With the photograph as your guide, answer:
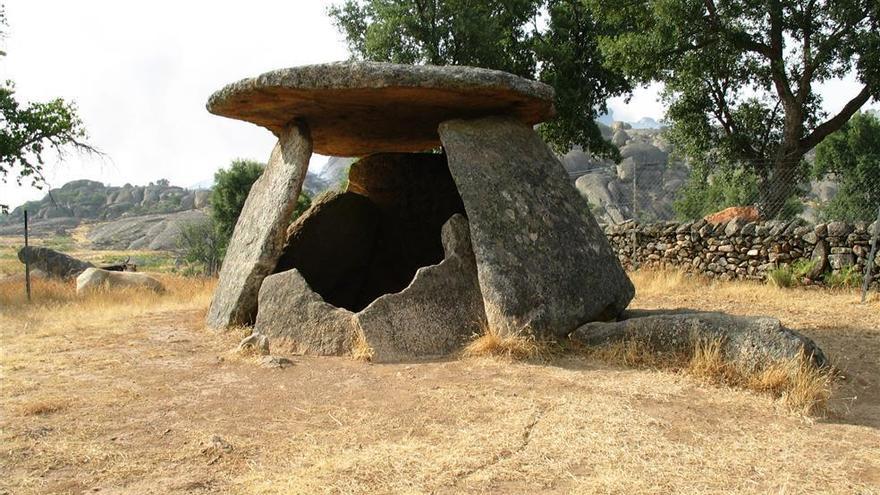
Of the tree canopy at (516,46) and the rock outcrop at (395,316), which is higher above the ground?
the tree canopy at (516,46)

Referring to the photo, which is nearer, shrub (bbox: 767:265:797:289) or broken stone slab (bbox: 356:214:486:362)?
broken stone slab (bbox: 356:214:486:362)

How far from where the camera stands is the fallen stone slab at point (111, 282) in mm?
11508

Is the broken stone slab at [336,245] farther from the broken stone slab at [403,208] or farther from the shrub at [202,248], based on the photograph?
the shrub at [202,248]

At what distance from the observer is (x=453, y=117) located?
24.9 ft

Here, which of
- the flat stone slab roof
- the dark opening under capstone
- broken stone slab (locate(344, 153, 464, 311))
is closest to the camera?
the flat stone slab roof

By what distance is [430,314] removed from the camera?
5.96 m

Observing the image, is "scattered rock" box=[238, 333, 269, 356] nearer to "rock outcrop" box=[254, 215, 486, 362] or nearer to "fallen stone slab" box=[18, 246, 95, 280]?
"rock outcrop" box=[254, 215, 486, 362]

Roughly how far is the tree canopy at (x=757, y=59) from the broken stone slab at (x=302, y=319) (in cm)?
946

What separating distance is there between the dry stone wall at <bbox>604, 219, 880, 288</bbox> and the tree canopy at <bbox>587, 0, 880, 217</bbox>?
6.29ft

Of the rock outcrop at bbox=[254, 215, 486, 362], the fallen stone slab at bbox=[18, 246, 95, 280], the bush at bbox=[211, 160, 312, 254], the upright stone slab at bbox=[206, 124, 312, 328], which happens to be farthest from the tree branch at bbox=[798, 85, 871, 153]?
the bush at bbox=[211, 160, 312, 254]

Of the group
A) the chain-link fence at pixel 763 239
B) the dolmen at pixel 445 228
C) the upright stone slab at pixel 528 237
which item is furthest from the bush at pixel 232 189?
the upright stone slab at pixel 528 237

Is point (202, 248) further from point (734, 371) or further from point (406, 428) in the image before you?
point (734, 371)

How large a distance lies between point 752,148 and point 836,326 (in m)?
8.30

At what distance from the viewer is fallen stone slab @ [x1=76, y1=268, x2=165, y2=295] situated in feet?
37.8
